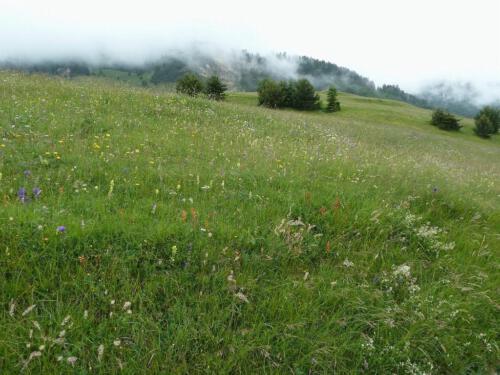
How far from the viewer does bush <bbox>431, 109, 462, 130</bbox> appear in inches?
2127

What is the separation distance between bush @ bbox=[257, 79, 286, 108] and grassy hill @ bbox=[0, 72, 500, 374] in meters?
54.0

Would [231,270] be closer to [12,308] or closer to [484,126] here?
[12,308]

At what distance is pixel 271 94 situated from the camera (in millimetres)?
57656

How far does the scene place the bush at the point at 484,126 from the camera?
188 feet

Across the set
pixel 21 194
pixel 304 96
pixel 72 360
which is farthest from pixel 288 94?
pixel 72 360

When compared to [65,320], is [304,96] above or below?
above

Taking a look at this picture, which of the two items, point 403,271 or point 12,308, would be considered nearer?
point 12,308

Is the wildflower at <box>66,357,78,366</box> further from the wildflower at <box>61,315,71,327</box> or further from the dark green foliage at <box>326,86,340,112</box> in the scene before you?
the dark green foliage at <box>326,86,340,112</box>

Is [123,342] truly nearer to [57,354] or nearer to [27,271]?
[57,354]

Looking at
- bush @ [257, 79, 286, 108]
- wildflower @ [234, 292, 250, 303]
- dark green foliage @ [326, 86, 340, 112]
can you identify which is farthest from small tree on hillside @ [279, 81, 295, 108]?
wildflower @ [234, 292, 250, 303]

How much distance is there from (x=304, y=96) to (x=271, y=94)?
6939 mm

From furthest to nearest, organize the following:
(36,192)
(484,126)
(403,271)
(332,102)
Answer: (332,102), (484,126), (36,192), (403,271)

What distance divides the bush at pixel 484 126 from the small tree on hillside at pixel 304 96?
3167cm

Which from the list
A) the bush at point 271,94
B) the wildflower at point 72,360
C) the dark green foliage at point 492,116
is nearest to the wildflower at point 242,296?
the wildflower at point 72,360
